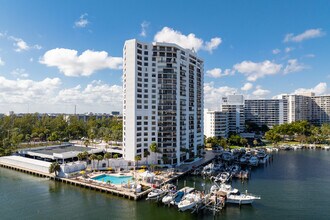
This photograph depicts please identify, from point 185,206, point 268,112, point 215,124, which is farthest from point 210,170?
point 268,112

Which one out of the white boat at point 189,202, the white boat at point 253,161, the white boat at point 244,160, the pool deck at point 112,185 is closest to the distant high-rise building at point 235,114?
the white boat at point 244,160

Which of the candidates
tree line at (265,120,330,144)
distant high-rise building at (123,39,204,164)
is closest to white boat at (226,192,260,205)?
distant high-rise building at (123,39,204,164)

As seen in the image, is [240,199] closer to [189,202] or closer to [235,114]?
[189,202]

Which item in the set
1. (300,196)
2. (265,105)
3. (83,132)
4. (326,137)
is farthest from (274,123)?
(300,196)

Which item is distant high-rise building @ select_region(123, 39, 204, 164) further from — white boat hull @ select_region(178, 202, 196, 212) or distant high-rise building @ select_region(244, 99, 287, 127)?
distant high-rise building @ select_region(244, 99, 287, 127)

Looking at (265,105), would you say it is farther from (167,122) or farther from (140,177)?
(140,177)
